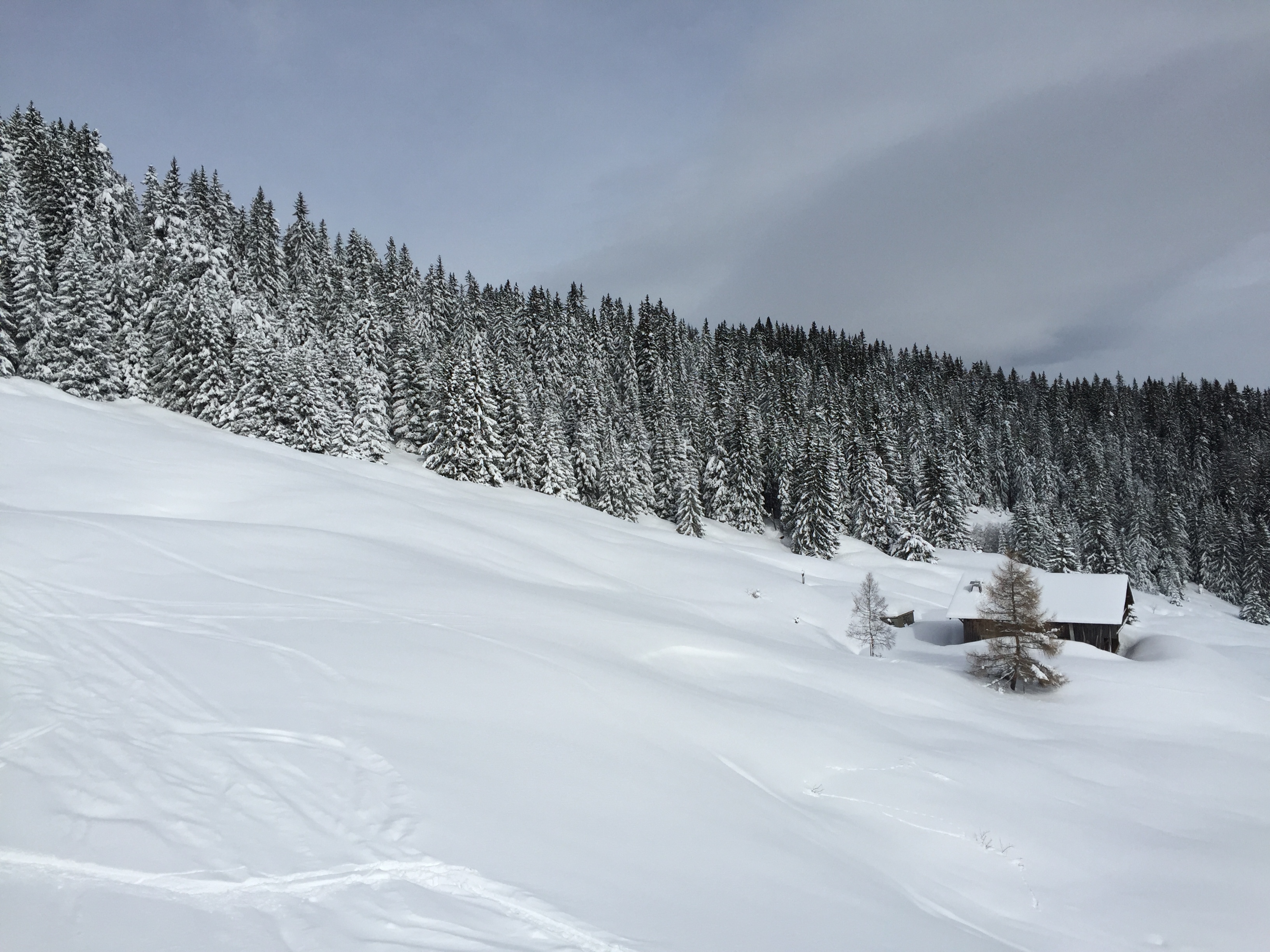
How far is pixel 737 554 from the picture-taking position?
46375 mm

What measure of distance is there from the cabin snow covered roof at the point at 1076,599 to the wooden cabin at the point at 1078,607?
3 cm

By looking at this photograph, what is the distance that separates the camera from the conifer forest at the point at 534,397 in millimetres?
44969

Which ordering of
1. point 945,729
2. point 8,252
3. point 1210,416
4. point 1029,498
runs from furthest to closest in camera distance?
point 1210,416, point 1029,498, point 8,252, point 945,729

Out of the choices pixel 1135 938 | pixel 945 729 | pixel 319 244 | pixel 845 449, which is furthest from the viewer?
pixel 319 244

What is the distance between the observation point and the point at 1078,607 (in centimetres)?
4031

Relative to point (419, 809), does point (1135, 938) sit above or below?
below

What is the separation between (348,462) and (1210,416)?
615ft

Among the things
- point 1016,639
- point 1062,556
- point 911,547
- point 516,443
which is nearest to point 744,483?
point 911,547

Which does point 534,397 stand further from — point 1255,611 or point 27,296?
point 1255,611

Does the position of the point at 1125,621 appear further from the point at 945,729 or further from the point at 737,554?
the point at 945,729

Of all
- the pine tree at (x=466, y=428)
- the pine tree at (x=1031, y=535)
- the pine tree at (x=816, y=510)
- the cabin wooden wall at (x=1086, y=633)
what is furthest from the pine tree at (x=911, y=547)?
the pine tree at (x=466, y=428)

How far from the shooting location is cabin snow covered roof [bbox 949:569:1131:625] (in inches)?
1542

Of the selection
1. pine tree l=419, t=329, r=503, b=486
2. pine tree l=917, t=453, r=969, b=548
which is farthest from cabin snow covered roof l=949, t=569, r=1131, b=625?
pine tree l=419, t=329, r=503, b=486

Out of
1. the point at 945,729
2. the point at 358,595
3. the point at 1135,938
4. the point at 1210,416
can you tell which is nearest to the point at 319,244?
the point at 358,595
